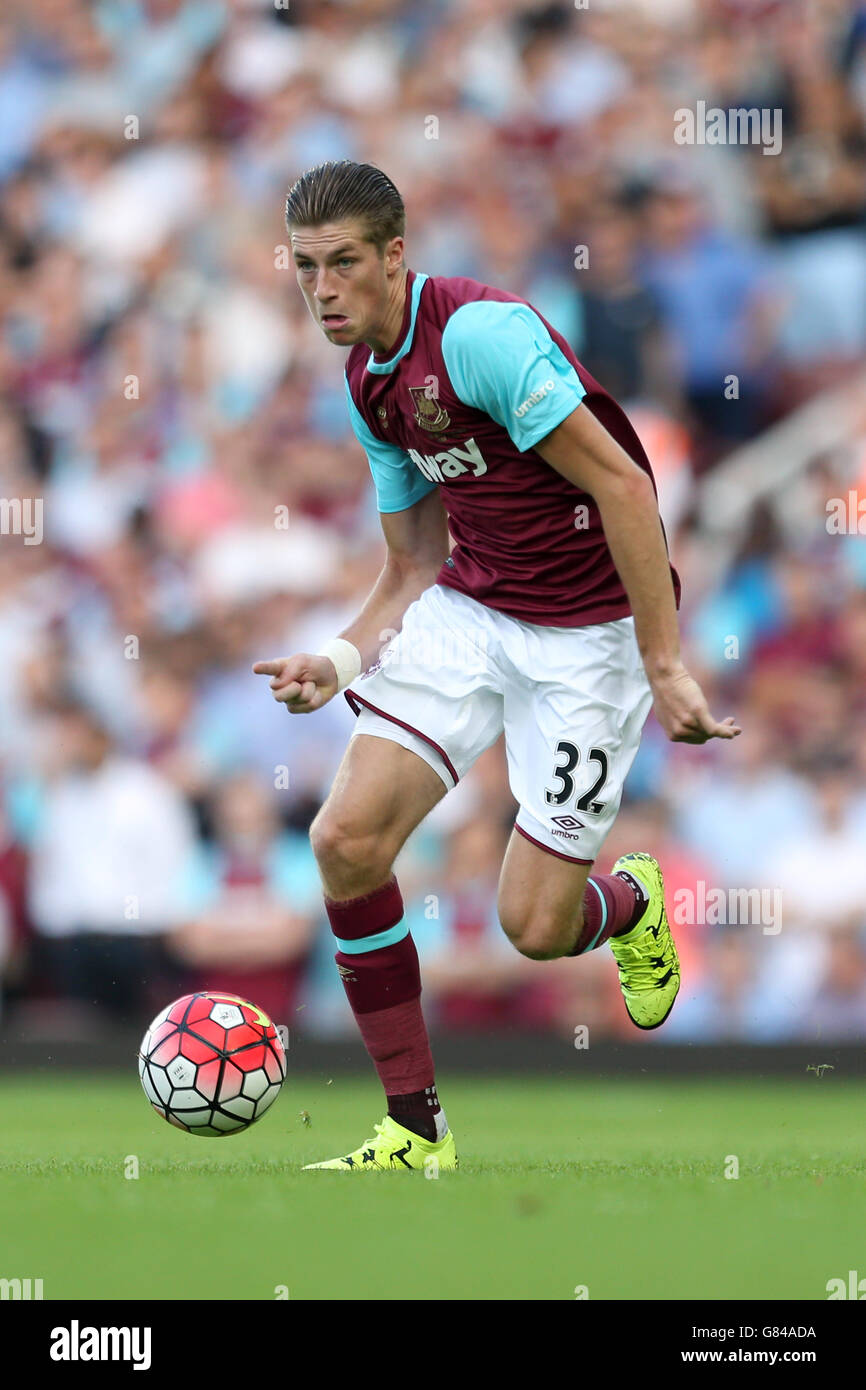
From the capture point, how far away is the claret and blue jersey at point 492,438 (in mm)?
4844

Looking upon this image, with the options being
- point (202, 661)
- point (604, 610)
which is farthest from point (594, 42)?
point (604, 610)

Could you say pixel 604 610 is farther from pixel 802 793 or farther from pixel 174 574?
pixel 174 574

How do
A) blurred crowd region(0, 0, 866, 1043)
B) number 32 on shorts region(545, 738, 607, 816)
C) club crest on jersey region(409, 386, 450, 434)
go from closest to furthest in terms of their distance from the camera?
club crest on jersey region(409, 386, 450, 434), number 32 on shorts region(545, 738, 607, 816), blurred crowd region(0, 0, 866, 1043)

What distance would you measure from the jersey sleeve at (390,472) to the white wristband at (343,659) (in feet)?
1.57

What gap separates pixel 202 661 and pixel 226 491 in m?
0.93

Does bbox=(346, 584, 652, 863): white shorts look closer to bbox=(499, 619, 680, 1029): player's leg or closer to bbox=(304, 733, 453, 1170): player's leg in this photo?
bbox=(499, 619, 680, 1029): player's leg

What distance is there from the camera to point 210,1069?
16.2ft

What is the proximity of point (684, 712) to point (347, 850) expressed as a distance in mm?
945

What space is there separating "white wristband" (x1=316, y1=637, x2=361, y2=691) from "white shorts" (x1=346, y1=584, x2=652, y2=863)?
4 cm

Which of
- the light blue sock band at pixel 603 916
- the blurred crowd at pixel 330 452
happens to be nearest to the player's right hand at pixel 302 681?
the light blue sock band at pixel 603 916

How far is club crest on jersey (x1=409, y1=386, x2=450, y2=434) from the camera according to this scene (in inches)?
199

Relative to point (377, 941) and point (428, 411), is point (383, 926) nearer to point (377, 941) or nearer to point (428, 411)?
point (377, 941)

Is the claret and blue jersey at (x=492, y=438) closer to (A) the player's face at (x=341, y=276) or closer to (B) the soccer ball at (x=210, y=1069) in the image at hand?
(A) the player's face at (x=341, y=276)

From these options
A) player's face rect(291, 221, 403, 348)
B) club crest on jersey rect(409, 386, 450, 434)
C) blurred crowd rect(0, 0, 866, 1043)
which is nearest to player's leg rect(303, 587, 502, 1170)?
club crest on jersey rect(409, 386, 450, 434)
